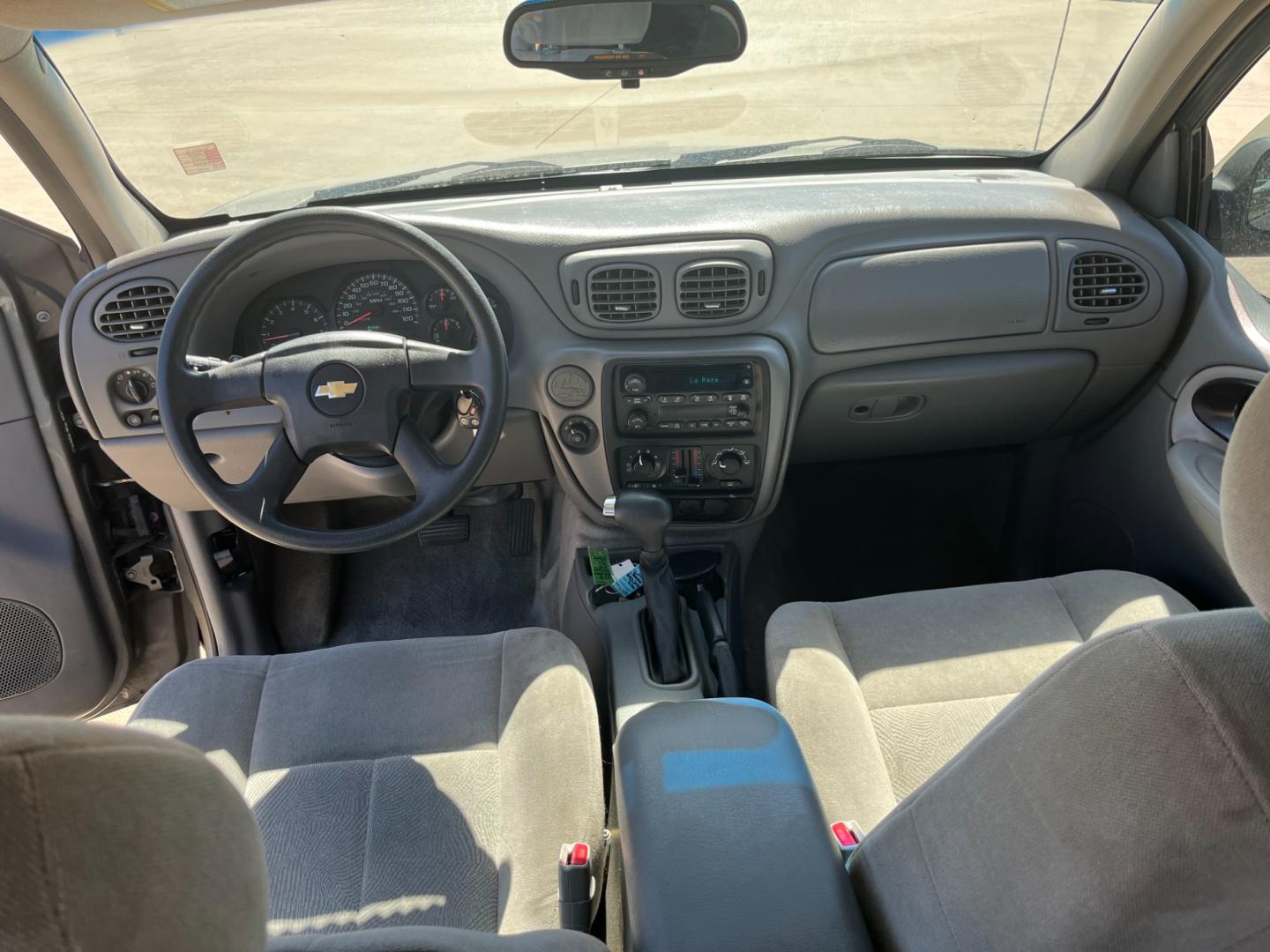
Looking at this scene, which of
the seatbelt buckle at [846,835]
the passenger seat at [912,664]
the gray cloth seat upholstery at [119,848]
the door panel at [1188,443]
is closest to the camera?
the gray cloth seat upholstery at [119,848]

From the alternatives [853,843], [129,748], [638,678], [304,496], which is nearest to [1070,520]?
[638,678]

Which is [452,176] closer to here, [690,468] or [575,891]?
[690,468]

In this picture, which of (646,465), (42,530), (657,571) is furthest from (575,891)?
(42,530)

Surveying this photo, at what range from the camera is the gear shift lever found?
1864mm

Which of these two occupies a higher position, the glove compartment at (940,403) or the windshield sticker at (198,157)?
the windshield sticker at (198,157)

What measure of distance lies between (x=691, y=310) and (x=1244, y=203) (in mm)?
1251

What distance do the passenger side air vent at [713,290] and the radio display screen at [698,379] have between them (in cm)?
12

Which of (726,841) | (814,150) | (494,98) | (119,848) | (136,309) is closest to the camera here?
(119,848)

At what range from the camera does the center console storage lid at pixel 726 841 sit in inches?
38.0

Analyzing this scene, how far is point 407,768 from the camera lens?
1529 millimetres

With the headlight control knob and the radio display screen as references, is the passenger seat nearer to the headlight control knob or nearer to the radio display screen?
the radio display screen


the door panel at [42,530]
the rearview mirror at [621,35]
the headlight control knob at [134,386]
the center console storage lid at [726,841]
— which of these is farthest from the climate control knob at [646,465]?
the door panel at [42,530]

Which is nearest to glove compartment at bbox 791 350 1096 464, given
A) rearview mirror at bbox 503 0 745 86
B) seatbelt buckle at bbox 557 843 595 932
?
rearview mirror at bbox 503 0 745 86

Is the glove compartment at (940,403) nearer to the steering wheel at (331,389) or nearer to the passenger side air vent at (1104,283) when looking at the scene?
the passenger side air vent at (1104,283)
